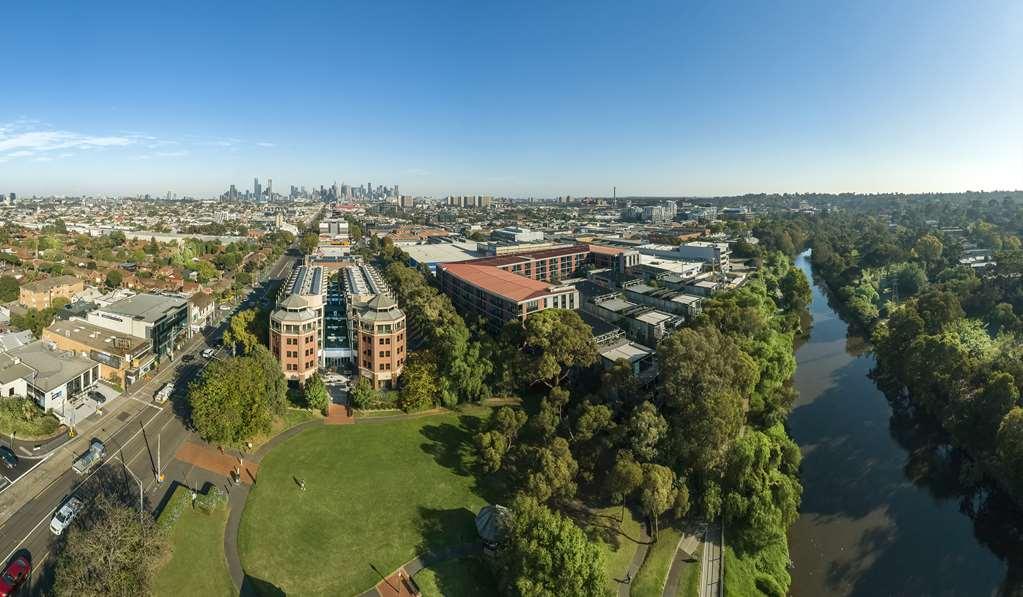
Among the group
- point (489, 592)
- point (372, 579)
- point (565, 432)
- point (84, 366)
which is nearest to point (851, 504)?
point (565, 432)

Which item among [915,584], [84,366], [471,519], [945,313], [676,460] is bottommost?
[915,584]

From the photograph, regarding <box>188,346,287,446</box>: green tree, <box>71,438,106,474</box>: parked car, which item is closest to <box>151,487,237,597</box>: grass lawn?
<box>188,346,287,446</box>: green tree

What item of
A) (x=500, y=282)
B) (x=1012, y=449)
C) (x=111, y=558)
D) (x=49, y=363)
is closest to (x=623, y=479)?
(x=111, y=558)

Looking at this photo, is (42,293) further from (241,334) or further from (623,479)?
(623,479)

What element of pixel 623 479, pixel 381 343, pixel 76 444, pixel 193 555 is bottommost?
pixel 193 555

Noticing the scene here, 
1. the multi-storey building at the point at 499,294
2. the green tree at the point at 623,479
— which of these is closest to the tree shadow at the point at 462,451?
the green tree at the point at 623,479

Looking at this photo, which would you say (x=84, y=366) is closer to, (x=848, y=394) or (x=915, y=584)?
(x=915, y=584)

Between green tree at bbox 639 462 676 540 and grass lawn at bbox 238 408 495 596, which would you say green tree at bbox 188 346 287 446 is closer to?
grass lawn at bbox 238 408 495 596

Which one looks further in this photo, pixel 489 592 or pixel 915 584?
pixel 915 584
